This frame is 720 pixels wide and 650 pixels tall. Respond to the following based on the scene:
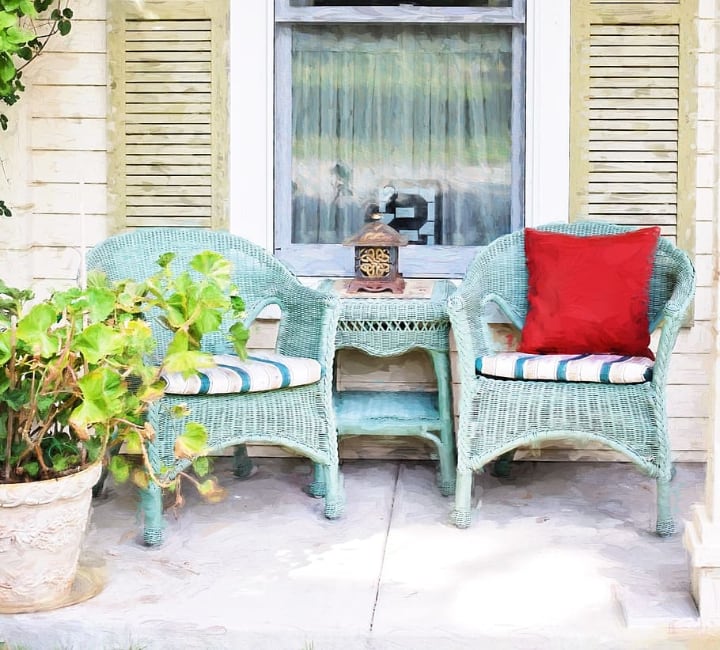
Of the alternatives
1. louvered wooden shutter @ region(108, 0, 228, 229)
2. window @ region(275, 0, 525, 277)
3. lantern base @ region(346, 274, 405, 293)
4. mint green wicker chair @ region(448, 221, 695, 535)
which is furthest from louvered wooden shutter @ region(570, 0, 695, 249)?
louvered wooden shutter @ region(108, 0, 228, 229)

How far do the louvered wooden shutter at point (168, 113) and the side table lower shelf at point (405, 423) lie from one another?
2.78 feet

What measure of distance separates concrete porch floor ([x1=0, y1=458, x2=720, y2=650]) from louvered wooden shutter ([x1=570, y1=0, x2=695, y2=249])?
92 centimetres

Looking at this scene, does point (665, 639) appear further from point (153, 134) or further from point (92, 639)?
point (153, 134)

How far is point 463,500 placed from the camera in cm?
356

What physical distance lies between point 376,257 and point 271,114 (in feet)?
2.17

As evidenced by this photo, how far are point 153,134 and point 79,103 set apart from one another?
0.28 m

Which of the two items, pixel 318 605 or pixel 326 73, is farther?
pixel 326 73

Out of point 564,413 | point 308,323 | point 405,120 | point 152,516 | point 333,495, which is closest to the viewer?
point 152,516

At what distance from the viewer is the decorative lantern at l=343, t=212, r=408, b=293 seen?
4.01 m

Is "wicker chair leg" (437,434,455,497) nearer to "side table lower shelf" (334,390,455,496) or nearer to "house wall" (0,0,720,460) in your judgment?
"side table lower shelf" (334,390,455,496)

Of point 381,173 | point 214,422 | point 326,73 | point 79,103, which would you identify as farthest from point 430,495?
point 79,103

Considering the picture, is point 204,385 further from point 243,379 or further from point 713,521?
point 713,521

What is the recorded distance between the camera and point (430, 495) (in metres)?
3.92

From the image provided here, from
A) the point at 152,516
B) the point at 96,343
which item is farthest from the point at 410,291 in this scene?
the point at 96,343
